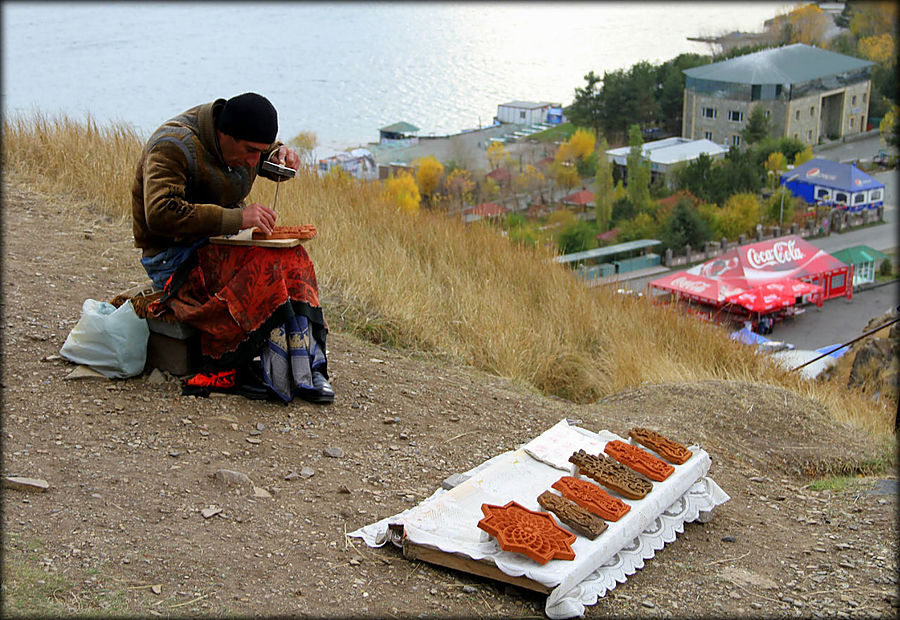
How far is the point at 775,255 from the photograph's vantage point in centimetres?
2377

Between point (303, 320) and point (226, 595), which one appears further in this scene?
point (303, 320)

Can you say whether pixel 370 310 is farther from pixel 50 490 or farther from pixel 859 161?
pixel 859 161

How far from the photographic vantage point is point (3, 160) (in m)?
6.90

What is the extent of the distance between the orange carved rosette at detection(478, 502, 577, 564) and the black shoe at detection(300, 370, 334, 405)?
4.14 ft

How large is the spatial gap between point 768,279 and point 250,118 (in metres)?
21.7

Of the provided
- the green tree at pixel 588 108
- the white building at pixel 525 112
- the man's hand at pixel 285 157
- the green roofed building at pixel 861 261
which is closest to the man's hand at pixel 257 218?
the man's hand at pixel 285 157

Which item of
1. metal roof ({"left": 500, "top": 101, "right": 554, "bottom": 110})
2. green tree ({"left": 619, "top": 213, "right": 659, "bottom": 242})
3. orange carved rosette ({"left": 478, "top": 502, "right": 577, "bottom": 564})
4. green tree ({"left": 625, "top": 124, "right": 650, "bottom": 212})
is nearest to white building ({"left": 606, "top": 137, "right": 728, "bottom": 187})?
green tree ({"left": 625, "top": 124, "right": 650, "bottom": 212})

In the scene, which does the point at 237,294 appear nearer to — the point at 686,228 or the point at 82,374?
the point at 82,374

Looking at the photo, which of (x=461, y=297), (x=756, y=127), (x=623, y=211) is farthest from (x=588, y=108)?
(x=461, y=297)

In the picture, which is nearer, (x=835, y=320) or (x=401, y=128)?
(x=835, y=320)

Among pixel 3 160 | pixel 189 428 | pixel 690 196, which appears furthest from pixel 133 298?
pixel 690 196

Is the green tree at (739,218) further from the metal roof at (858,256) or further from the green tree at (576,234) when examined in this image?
the metal roof at (858,256)

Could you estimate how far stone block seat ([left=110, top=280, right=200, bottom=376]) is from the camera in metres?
3.54

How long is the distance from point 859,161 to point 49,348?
38087 mm
